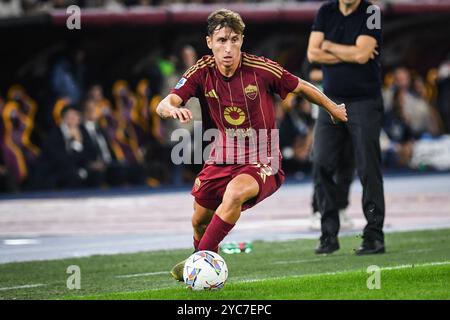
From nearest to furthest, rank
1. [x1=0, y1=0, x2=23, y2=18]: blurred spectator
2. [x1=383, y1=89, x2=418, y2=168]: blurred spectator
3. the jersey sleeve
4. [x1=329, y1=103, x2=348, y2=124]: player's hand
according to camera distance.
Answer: the jersey sleeve, [x1=329, y1=103, x2=348, y2=124]: player's hand, [x1=0, y1=0, x2=23, y2=18]: blurred spectator, [x1=383, y1=89, x2=418, y2=168]: blurred spectator

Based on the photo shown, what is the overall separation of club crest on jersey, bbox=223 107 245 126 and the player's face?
0.38 m

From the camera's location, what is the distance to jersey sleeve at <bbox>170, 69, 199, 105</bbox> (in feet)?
35.1

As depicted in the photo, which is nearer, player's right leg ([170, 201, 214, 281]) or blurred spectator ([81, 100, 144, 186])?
player's right leg ([170, 201, 214, 281])

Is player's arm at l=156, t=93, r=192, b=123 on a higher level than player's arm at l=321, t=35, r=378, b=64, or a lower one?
lower

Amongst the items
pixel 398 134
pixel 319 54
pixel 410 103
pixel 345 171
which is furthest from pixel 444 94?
pixel 319 54

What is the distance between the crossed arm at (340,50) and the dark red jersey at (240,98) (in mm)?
2664

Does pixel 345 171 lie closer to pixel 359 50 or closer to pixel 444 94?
pixel 359 50

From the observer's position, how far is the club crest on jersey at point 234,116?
1084 centimetres

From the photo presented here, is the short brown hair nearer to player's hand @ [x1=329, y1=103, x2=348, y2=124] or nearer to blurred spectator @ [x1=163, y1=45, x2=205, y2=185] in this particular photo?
player's hand @ [x1=329, y1=103, x2=348, y2=124]

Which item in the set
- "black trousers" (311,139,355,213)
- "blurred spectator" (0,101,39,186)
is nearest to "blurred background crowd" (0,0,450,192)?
"blurred spectator" (0,101,39,186)

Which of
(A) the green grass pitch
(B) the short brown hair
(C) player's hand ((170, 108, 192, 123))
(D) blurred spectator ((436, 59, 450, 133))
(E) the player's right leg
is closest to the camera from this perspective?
(C) player's hand ((170, 108, 192, 123))

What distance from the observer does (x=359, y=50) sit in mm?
13484
